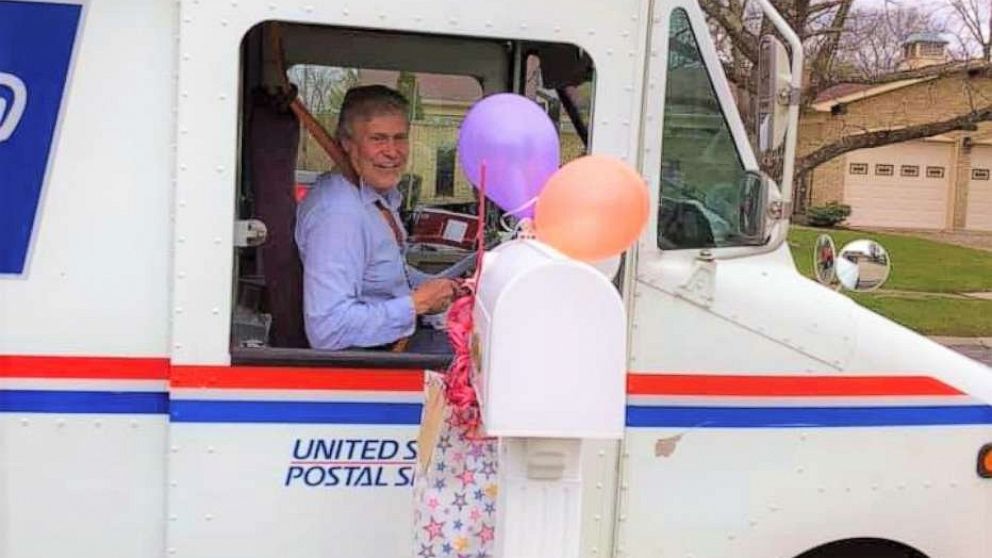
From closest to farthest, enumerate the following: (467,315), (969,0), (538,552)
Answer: (538,552) < (467,315) < (969,0)

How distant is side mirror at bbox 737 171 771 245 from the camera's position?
2854mm

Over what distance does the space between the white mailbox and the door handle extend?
1290 millimetres

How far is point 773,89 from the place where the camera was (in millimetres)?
2758

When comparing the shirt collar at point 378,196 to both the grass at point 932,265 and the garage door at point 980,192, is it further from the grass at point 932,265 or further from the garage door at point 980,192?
the garage door at point 980,192

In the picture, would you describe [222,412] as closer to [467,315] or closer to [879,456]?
[467,315]

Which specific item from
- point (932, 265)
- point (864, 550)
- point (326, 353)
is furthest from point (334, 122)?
point (932, 265)

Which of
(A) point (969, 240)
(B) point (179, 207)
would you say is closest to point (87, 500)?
(B) point (179, 207)

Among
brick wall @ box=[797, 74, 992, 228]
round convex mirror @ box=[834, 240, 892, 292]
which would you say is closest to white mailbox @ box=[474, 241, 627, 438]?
round convex mirror @ box=[834, 240, 892, 292]

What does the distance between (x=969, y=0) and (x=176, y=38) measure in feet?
39.3

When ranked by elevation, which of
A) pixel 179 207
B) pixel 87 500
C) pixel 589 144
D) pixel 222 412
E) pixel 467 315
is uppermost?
pixel 589 144

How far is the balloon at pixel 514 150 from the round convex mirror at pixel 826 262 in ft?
3.78

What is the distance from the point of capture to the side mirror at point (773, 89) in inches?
108

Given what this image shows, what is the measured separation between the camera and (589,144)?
2686 millimetres

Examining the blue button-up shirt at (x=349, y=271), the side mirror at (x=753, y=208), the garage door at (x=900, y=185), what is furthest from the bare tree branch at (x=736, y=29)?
the garage door at (x=900, y=185)
